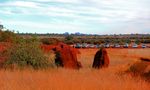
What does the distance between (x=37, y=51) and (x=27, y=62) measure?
0.92 meters

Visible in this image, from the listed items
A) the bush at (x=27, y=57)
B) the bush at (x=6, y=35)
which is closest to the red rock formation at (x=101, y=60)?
the bush at (x=27, y=57)

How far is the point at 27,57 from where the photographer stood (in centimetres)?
2286

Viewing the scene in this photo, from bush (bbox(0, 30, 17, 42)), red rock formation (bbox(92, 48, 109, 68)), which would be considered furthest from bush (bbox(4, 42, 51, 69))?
bush (bbox(0, 30, 17, 42))

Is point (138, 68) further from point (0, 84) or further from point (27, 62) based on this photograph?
point (0, 84)

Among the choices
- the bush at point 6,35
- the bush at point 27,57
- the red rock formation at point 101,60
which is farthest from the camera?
the bush at point 6,35

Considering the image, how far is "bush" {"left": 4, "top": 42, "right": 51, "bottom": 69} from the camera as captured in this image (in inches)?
885

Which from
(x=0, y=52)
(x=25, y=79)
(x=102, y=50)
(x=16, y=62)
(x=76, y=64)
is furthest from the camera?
(x=102, y=50)

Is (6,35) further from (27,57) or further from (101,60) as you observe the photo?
(27,57)

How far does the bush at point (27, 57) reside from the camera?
22.5m

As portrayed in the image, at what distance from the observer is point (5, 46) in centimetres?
2523

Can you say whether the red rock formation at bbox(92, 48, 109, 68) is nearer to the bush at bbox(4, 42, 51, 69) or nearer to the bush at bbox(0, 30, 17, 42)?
the bush at bbox(4, 42, 51, 69)

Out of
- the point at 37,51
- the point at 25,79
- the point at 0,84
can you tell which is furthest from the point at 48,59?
the point at 0,84

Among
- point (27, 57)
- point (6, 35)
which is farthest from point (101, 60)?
point (6, 35)

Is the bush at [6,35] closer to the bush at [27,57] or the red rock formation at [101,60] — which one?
the red rock formation at [101,60]
